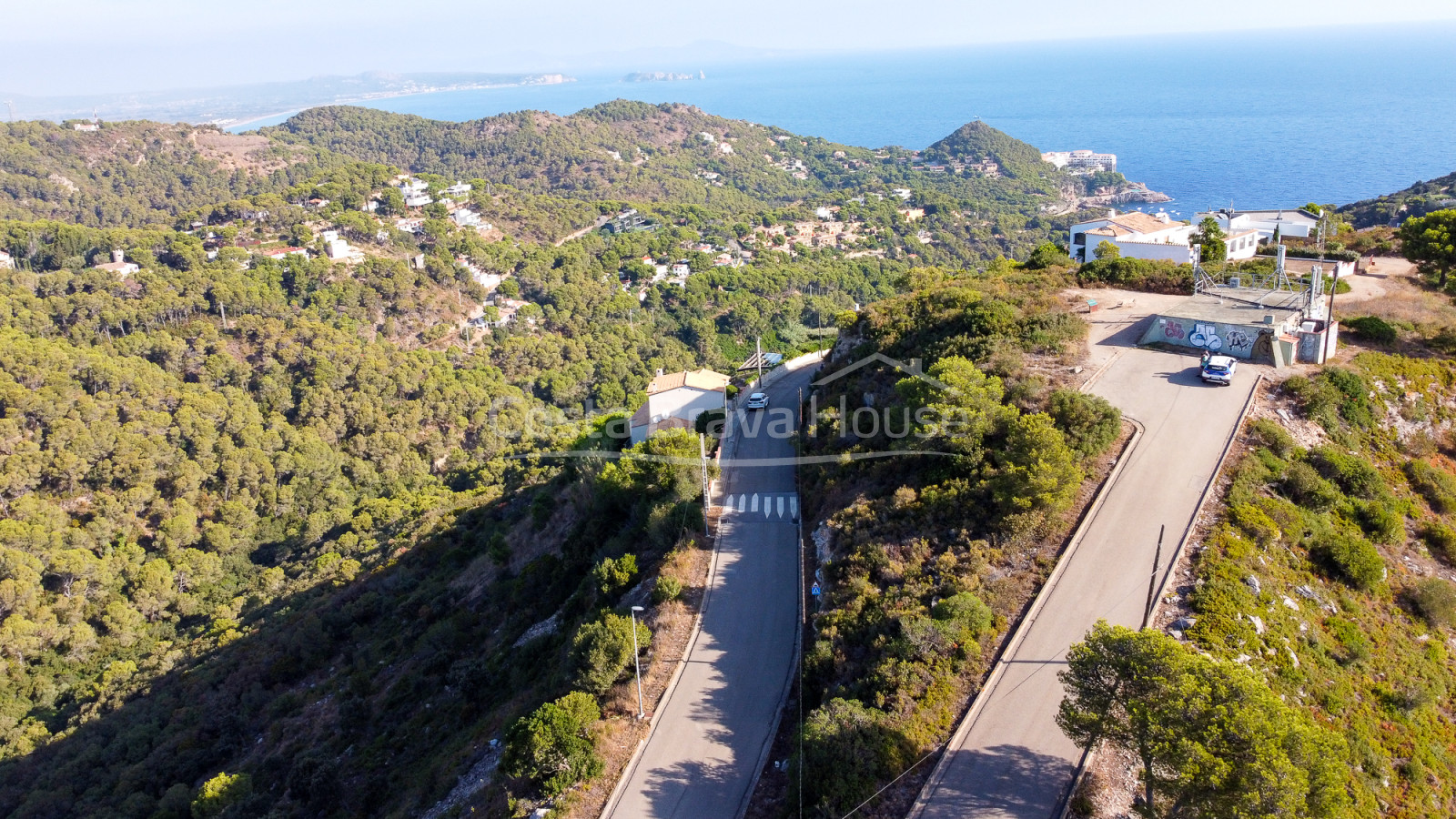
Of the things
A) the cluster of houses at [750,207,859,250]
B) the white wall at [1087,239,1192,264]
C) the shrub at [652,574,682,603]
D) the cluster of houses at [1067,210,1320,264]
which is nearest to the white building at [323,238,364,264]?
the cluster of houses at [750,207,859,250]

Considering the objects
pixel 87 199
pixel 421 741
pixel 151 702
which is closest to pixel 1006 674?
pixel 421 741

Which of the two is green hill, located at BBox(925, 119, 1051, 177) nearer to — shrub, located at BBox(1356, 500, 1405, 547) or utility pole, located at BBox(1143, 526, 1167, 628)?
shrub, located at BBox(1356, 500, 1405, 547)

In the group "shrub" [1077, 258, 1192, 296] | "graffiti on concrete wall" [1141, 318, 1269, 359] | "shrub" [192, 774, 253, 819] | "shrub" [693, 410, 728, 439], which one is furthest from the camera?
"shrub" [1077, 258, 1192, 296]

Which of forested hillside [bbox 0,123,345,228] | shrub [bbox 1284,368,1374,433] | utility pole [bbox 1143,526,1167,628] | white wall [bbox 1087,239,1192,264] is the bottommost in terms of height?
utility pole [bbox 1143,526,1167,628]

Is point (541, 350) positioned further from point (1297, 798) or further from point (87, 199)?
point (87, 199)

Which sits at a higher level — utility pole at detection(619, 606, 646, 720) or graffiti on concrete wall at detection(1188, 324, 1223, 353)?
graffiti on concrete wall at detection(1188, 324, 1223, 353)

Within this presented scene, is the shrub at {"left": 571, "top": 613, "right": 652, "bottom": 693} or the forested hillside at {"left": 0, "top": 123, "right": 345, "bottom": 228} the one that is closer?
the shrub at {"left": 571, "top": 613, "right": 652, "bottom": 693}

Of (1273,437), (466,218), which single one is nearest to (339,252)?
(466,218)
